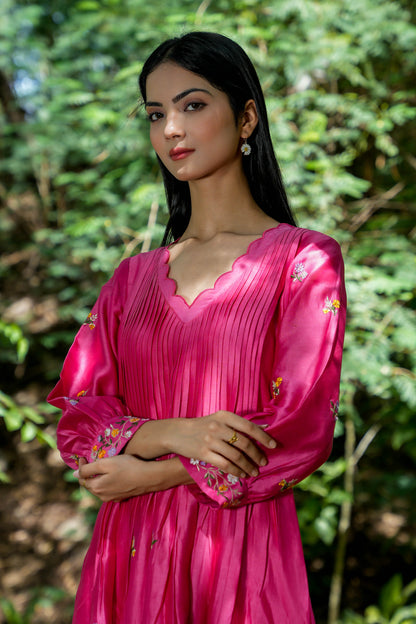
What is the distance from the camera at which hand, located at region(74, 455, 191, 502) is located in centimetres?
107

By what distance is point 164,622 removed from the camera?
1063mm

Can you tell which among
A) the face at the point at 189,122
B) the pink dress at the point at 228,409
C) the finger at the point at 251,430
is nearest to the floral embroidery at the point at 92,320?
the pink dress at the point at 228,409

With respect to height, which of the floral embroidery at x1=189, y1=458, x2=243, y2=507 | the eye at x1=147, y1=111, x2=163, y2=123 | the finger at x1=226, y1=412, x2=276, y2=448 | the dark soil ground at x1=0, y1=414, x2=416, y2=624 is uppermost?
the eye at x1=147, y1=111, x2=163, y2=123

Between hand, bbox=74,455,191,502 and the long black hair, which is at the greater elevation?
the long black hair

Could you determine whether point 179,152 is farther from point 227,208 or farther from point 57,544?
point 57,544

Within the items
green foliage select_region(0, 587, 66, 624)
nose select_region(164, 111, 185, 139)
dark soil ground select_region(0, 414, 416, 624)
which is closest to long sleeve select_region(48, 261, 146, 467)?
nose select_region(164, 111, 185, 139)

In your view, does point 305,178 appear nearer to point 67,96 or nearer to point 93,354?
point 67,96

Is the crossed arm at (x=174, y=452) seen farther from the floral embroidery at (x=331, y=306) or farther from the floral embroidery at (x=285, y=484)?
the floral embroidery at (x=331, y=306)

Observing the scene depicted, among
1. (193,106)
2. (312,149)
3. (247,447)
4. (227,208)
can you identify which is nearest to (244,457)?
(247,447)

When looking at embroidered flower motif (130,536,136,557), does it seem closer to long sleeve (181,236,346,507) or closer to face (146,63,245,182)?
long sleeve (181,236,346,507)

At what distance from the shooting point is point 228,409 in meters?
1.12

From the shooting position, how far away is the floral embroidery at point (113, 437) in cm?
113

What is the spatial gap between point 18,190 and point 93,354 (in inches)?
117

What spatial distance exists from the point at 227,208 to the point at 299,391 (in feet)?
1.45
